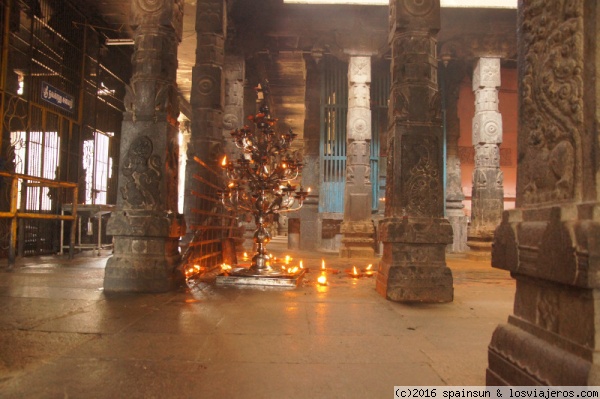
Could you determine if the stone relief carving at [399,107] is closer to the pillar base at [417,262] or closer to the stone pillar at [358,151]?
the pillar base at [417,262]

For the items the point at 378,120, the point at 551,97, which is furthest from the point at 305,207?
the point at 551,97

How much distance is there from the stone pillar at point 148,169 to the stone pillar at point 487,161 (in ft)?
31.3

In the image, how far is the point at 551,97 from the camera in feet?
6.30

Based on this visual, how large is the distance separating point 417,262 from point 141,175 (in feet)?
11.6

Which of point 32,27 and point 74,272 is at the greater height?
point 32,27

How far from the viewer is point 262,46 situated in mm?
12859

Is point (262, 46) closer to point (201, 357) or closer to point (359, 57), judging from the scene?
point (359, 57)

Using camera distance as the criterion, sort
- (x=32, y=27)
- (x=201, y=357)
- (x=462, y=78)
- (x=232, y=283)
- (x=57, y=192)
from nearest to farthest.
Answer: (x=201, y=357) → (x=232, y=283) → (x=32, y=27) → (x=57, y=192) → (x=462, y=78)

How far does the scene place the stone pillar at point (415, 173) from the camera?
5.03m

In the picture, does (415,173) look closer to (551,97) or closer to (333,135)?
(551,97)

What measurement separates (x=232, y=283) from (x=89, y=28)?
11.4m

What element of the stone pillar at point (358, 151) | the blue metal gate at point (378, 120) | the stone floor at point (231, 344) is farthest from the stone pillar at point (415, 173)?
the blue metal gate at point (378, 120)

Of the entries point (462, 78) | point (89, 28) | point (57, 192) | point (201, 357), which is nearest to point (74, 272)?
point (201, 357)

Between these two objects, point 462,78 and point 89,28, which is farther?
point 462,78
